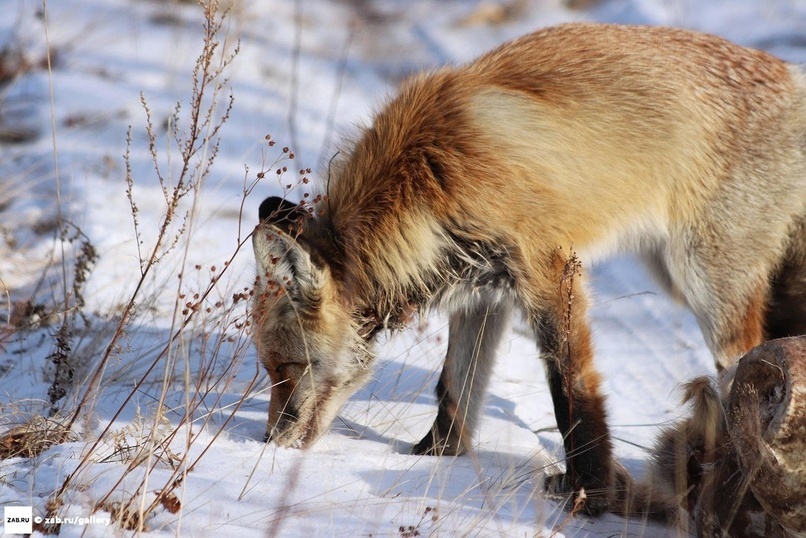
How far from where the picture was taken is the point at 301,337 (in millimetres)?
3412

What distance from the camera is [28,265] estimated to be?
17.3ft

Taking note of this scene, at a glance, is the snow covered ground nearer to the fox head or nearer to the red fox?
the fox head

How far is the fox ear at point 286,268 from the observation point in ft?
9.89

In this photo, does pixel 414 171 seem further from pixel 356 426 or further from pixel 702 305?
pixel 702 305

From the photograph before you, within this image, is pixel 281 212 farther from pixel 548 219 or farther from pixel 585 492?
pixel 585 492

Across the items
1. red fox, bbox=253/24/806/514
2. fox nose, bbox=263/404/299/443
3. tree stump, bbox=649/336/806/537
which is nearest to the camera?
tree stump, bbox=649/336/806/537

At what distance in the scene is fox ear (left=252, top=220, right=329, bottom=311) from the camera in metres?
3.02

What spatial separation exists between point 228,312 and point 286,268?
29 centimetres

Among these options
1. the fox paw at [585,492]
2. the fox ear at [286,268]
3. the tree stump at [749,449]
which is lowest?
the fox paw at [585,492]

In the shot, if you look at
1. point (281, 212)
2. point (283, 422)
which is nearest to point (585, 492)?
point (283, 422)

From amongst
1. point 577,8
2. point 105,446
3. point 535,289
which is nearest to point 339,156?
point 535,289

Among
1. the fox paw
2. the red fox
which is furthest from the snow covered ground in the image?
the red fox

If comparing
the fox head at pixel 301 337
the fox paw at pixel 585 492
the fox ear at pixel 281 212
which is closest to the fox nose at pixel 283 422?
the fox head at pixel 301 337

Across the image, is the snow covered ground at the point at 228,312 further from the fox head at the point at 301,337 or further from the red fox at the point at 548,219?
the red fox at the point at 548,219
